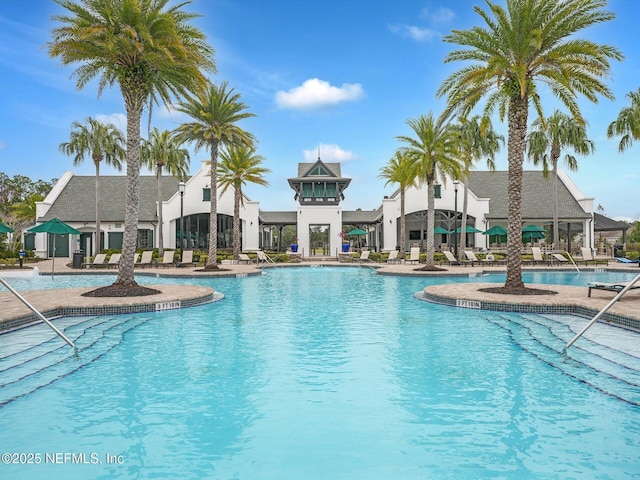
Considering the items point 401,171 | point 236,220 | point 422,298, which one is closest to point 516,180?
point 422,298

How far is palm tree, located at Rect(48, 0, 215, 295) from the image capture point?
43.3 ft

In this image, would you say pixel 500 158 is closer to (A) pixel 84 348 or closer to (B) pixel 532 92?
(B) pixel 532 92

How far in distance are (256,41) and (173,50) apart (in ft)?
23.1

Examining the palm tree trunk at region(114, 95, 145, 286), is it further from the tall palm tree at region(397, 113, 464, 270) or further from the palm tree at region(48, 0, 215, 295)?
the tall palm tree at region(397, 113, 464, 270)

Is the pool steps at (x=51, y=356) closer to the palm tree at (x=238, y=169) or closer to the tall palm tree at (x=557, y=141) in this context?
the palm tree at (x=238, y=169)

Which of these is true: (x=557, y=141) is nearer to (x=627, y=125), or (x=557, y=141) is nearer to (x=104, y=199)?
(x=627, y=125)

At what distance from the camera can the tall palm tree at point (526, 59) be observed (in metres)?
13.2

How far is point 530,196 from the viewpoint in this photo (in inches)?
1688

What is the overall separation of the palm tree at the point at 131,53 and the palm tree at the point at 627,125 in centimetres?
2563

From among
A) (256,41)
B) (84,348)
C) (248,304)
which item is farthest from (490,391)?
(256,41)

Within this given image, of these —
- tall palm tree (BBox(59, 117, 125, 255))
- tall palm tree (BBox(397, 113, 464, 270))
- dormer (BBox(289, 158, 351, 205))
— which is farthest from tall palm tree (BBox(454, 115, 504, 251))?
tall palm tree (BBox(59, 117, 125, 255))

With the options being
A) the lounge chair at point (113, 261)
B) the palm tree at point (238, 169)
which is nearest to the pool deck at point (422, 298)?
the lounge chair at point (113, 261)

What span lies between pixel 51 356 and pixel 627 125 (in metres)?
32.8

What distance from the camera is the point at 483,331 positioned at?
9594 mm
